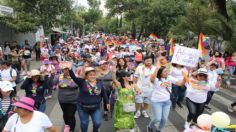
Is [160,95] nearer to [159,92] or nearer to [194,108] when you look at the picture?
[159,92]

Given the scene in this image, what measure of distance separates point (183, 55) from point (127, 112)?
1.88m

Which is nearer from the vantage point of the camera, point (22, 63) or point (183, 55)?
point (183, 55)

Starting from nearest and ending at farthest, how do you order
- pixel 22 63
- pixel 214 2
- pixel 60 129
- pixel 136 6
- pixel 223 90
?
pixel 60 129, pixel 223 90, pixel 22 63, pixel 214 2, pixel 136 6

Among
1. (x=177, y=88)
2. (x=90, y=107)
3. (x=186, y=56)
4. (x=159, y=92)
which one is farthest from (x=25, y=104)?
(x=177, y=88)

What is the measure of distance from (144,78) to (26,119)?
423 cm

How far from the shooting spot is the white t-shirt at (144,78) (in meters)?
7.86

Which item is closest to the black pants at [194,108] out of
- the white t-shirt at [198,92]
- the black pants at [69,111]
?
the white t-shirt at [198,92]

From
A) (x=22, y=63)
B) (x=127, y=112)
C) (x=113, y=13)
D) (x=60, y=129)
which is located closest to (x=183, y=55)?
(x=127, y=112)

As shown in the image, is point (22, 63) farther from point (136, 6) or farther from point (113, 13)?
point (113, 13)

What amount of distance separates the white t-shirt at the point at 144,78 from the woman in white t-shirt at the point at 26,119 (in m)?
4.04

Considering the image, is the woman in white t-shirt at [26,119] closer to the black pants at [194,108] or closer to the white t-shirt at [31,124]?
the white t-shirt at [31,124]

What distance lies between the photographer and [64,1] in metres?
25.4

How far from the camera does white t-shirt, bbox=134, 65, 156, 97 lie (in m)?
7.86

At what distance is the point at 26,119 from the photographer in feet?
13.2
